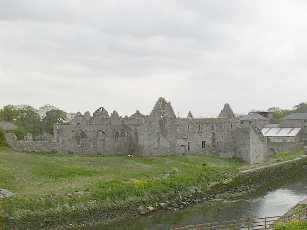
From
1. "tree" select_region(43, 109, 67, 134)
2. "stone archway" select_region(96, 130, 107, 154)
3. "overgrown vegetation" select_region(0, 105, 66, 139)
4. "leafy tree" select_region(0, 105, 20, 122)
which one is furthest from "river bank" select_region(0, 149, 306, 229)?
"leafy tree" select_region(0, 105, 20, 122)

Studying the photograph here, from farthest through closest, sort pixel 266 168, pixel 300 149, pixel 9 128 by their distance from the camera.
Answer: pixel 300 149 → pixel 9 128 → pixel 266 168

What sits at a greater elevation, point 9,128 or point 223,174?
point 9,128

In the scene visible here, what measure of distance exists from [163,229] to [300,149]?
6736 centimetres

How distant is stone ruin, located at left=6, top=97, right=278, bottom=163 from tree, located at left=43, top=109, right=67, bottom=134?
34.0 metres

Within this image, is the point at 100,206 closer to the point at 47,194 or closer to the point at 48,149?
the point at 47,194

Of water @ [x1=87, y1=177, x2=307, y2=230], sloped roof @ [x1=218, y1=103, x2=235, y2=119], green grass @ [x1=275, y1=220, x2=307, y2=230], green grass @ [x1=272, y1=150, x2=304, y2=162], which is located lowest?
water @ [x1=87, y1=177, x2=307, y2=230]

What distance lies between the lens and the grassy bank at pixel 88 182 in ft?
153

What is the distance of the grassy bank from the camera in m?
46.7

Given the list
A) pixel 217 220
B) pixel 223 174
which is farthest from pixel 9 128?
pixel 217 220

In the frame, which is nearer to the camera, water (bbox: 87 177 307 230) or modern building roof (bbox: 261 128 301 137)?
water (bbox: 87 177 307 230)

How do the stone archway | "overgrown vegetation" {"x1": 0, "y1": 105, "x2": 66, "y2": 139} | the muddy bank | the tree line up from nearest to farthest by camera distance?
the muddy bank
the stone archway
"overgrown vegetation" {"x1": 0, "y1": 105, "x2": 66, "y2": 139}
the tree

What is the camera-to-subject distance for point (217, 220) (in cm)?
4841

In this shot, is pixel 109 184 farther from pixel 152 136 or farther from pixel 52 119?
Result: pixel 52 119

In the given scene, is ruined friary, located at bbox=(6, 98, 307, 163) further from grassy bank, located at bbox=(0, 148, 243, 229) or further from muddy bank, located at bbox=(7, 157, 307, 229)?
muddy bank, located at bbox=(7, 157, 307, 229)
